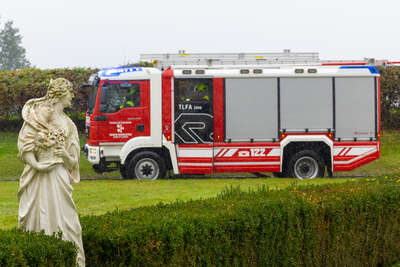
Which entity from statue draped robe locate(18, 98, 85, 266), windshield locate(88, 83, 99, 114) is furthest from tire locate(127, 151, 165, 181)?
statue draped robe locate(18, 98, 85, 266)

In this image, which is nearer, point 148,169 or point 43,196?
point 43,196

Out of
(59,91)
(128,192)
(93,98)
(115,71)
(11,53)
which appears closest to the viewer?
(59,91)

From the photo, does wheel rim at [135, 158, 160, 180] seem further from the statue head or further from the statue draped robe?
the statue draped robe

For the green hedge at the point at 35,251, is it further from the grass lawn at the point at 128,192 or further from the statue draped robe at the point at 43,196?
the grass lawn at the point at 128,192

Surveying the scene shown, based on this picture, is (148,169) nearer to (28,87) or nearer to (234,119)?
(234,119)

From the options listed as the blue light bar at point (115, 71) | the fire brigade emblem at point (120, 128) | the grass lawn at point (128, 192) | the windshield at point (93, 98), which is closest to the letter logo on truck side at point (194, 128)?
the grass lawn at point (128, 192)

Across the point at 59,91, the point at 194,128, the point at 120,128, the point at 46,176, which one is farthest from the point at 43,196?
the point at 194,128

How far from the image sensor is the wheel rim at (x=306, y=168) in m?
17.0

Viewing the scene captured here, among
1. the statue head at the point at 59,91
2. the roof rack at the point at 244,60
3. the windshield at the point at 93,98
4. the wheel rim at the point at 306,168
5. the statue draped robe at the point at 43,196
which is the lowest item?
the wheel rim at the point at 306,168

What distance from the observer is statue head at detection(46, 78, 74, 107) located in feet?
17.8

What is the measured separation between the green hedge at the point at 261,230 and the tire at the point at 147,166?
8.45m

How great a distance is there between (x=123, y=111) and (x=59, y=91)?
11229mm

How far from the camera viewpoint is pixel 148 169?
16.9 metres

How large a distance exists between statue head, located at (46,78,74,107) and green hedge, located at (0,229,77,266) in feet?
3.69
